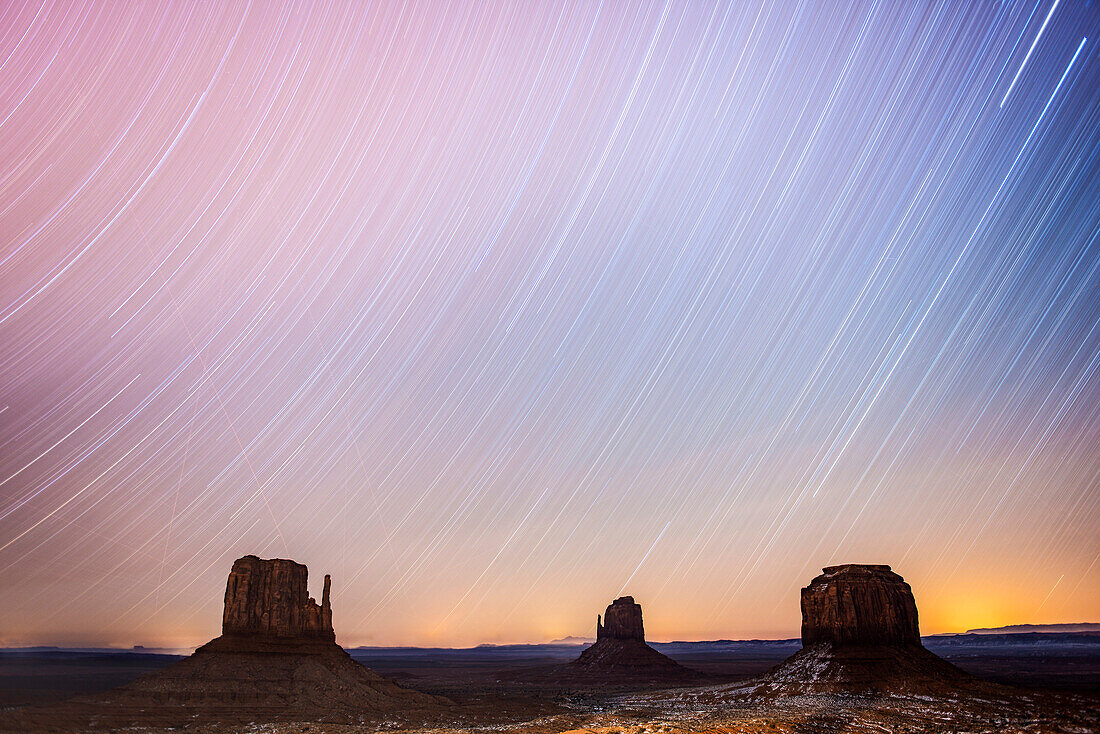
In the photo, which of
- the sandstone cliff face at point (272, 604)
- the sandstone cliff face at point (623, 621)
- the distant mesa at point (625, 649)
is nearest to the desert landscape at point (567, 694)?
the sandstone cliff face at point (272, 604)

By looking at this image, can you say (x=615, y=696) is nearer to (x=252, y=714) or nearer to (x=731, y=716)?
(x=731, y=716)

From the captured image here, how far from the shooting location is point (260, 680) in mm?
59219

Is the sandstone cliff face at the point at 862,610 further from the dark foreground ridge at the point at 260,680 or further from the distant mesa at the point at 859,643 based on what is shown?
the dark foreground ridge at the point at 260,680

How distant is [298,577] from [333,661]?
1140 centimetres

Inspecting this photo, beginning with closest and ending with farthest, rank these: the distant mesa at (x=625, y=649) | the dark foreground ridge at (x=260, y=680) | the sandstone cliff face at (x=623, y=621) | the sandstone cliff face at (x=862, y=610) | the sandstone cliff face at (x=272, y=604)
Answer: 1. the dark foreground ridge at (x=260, y=680)
2. the sandstone cliff face at (x=272, y=604)
3. the sandstone cliff face at (x=862, y=610)
4. the distant mesa at (x=625, y=649)
5. the sandstone cliff face at (x=623, y=621)

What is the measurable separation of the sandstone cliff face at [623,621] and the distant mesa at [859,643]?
6212 centimetres

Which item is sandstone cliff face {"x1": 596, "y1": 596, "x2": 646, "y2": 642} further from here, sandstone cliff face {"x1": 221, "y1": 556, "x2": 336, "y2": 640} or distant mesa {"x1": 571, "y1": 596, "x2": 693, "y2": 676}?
sandstone cliff face {"x1": 221, "y1": 556, "x2": 336, "y2": 640}

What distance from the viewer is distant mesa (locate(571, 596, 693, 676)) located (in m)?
120

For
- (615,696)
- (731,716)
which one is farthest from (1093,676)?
(731,716)

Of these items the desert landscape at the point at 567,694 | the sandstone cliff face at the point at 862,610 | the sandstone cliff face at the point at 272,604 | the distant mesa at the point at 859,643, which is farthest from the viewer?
the sandstone cliff face at the point at 862,610

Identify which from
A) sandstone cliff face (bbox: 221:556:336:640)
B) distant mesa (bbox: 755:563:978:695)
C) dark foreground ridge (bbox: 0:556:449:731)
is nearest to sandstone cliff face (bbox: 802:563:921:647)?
distant mesa (bbox: 755:563:978:695)

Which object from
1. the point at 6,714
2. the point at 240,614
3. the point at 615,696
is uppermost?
the point at 240,614

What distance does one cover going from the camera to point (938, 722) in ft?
132

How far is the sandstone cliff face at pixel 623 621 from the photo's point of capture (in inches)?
5279
